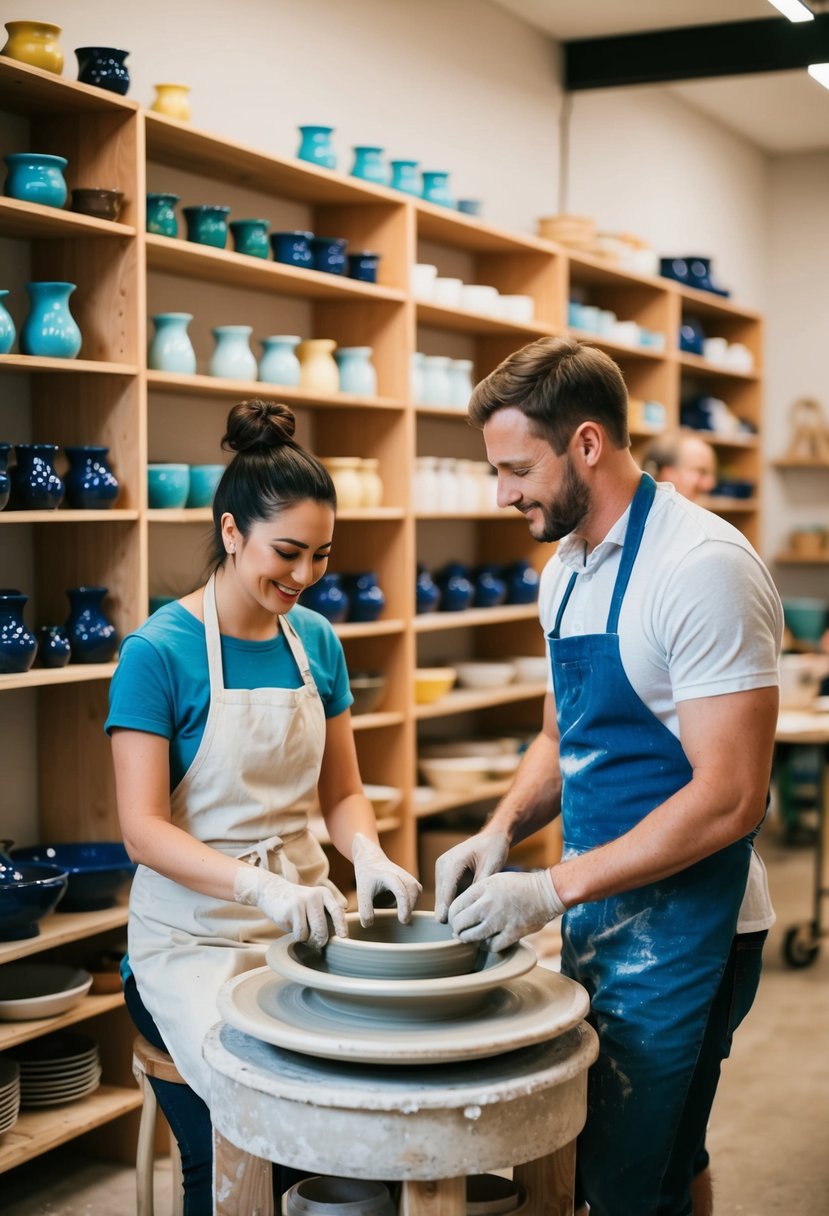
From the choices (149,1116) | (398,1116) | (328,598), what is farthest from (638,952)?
(328,598)

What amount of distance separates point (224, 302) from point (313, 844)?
2.08 meters

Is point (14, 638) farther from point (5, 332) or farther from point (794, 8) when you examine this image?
point (794, 8)

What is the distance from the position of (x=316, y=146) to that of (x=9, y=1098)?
2.64 m

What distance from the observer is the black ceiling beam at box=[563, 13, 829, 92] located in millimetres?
5246

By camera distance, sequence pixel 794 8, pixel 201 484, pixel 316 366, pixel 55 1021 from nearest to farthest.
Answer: pixel 55 1021, pixel 201 484, pixel 794 8, pixel 316 366

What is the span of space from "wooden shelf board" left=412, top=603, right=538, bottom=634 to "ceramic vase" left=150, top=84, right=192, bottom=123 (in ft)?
5.61

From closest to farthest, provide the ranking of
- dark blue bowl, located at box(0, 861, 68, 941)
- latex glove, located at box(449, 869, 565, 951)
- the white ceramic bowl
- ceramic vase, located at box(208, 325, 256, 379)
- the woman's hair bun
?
latex glove, located at box(449, 869, 565, 951), the woman's hair bun, dark blue bowl, located at box(0, 861, 68, 941), ceramic vase, located at box(208, 325, 256, 379), the white ceramic bowl

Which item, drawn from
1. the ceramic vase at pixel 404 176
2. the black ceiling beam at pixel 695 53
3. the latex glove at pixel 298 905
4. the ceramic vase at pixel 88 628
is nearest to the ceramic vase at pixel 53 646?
the ceramic vase at pixel 88 628

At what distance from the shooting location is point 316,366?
400 centimetres

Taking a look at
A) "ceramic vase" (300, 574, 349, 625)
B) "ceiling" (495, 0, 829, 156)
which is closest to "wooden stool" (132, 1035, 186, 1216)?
"ceramic vase" (300, 574, 349, 625)

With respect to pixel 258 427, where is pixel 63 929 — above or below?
below

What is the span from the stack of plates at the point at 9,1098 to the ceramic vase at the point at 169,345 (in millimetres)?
1634

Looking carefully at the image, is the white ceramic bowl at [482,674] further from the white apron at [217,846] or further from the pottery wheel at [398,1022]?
the pottery wheel at [398,1022]

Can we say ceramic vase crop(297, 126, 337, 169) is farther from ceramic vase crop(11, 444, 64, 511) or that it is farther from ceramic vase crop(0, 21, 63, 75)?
ceramic vase crop(11, 444, 64, 511)
